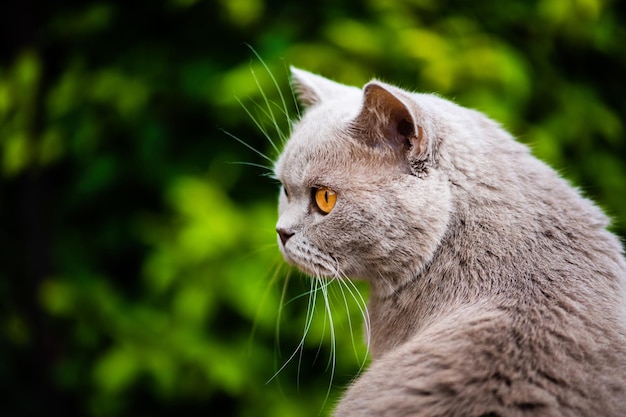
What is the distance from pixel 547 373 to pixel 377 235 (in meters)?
0.44

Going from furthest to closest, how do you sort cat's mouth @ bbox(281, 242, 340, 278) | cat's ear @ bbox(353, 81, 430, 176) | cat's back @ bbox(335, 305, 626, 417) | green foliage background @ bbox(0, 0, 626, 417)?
green foliage background @ bbox(0, 0, 626, 417) → cat's mouth @ bbox(281, 242, 340, 278) → cat's ear @ bbox(353, 81, 430, 176) → cat's back @ bbox(335, 305, 626, 417)

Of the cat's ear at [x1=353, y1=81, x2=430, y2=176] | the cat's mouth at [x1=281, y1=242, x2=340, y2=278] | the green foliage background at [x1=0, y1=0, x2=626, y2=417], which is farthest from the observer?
the green foliage background at [x1=0, y1=0, x2=626, y2=417]

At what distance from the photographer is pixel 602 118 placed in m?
2.78

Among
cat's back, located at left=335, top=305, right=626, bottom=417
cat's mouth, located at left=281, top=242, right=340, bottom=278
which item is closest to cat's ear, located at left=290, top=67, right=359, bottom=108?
cat's mouth, located at left=281, top=242, right=340, bottom=278

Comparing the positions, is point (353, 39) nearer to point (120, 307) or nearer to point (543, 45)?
point (543, 45)

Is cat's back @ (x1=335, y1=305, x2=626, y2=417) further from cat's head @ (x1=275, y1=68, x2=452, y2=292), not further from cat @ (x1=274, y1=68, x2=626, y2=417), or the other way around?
A: cat's head @ (x1=275, y1=68, x2=452, y2=292)

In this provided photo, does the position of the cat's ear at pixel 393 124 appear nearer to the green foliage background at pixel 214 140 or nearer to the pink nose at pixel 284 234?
the pink nose at pixel 284 234

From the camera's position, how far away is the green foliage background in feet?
8.18

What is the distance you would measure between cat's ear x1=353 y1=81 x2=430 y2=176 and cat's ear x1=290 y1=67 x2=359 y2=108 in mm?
330

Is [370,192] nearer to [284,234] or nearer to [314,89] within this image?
[284,234]

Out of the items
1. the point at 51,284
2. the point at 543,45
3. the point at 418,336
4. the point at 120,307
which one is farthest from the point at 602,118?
the point at 51,284

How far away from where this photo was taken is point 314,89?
184cm

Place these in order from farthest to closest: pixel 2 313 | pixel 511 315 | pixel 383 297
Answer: pixel 2 313 < pixel 383 297 < pixel 511 315

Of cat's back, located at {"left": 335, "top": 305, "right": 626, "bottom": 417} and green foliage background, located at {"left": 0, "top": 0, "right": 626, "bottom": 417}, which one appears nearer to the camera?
cat's back, located at {"left": 335, "top": 305, "right": 626, "bottom": 417}
